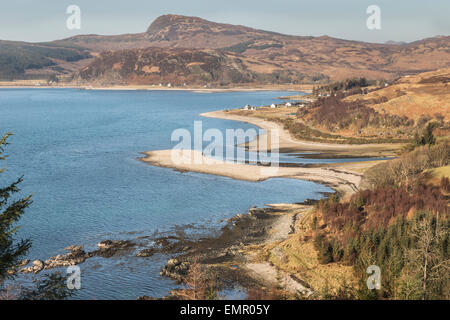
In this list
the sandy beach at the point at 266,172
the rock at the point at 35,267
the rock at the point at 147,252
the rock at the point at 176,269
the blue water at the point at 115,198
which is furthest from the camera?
the sandy beach at the point at 266,172

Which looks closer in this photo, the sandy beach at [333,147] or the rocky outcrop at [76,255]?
the rocky outcrop at [76,255]

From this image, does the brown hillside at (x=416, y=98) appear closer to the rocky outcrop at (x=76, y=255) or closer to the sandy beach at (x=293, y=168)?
the sandy beach at (x=293, y=168)

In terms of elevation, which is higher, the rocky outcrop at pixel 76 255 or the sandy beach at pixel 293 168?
the sandy beach at pixel 293 168

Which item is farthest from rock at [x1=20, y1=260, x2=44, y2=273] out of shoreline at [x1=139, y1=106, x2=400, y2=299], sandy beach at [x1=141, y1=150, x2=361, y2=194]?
sandy beach at [x1=141, y1=150, x2=361, y2=194]

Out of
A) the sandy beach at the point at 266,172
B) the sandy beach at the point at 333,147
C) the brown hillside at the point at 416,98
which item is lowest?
the sandy beach at the point at 266,172

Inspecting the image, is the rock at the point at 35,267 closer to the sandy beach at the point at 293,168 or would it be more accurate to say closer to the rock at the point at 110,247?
the rock at the point at 110,247

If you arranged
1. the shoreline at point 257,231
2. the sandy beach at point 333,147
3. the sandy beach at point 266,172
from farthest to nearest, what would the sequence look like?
1. the sandy beach at point 333,147
2. the sandy beach at point 266,172
3. the shoreline at point 257,231

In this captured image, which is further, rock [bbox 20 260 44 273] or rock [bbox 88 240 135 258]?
rock [bbox 88 240 135 258]

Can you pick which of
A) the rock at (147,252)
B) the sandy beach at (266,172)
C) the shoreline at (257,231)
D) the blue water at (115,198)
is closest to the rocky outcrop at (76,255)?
the blue water at (115,198)

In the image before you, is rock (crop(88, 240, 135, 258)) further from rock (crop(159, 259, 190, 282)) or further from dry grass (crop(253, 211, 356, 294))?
dry grass (crop(253, 211, 356, 294))

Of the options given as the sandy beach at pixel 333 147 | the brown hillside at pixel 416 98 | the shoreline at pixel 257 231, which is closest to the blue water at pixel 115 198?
the shoreline at pixel 257 231
